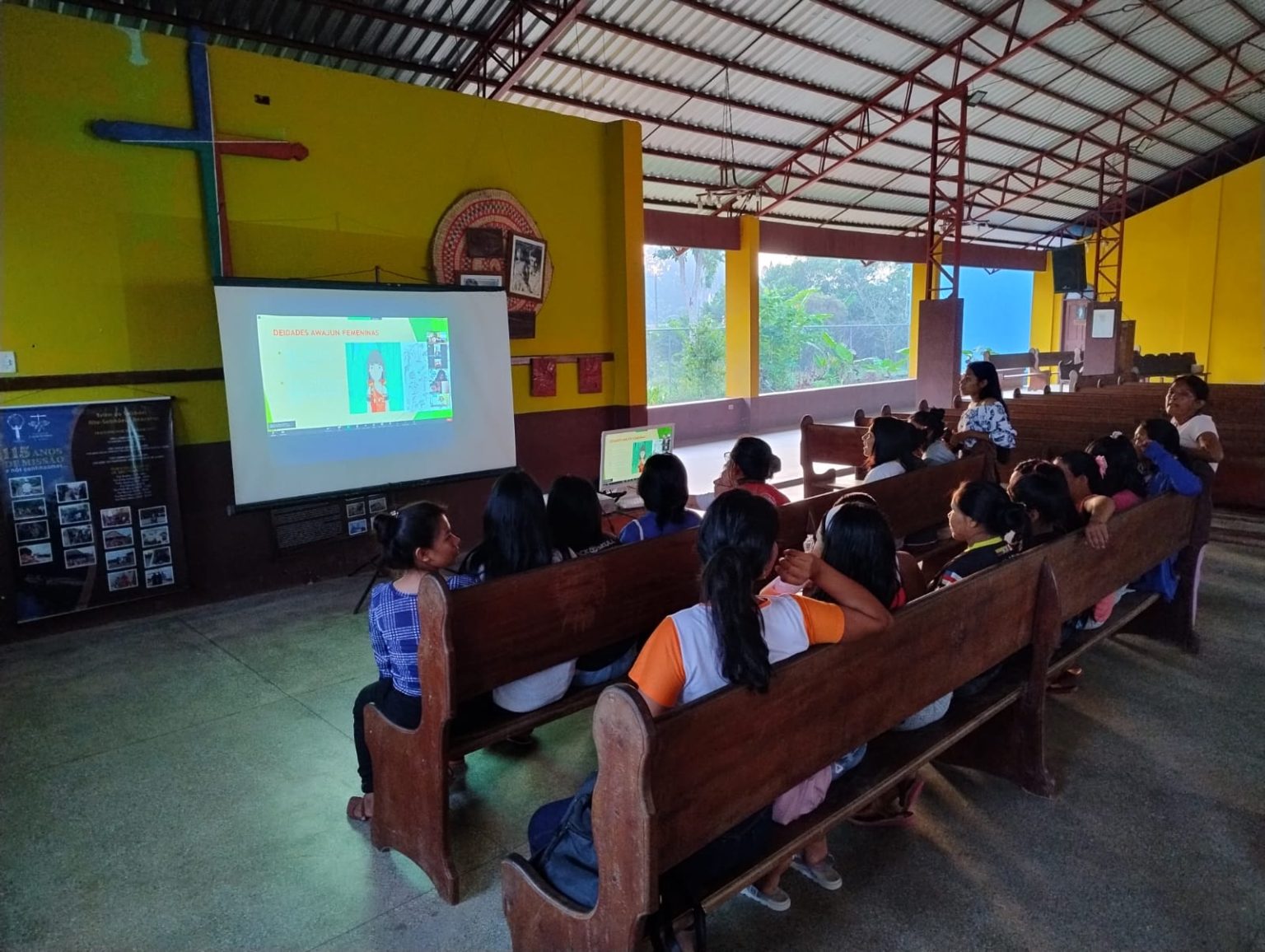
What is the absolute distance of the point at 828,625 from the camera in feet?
5.24

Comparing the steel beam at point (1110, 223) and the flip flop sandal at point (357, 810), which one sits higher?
the steel beam at point (1110, 223)

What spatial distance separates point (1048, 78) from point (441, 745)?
11101 millimetres

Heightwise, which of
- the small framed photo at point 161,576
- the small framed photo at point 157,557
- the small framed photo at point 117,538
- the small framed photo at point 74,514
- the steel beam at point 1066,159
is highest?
the steel beam at point 1066,159

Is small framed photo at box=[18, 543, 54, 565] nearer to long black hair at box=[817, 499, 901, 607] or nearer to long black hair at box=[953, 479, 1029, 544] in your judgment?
long black hair at box=[817, 499, 901, 607]

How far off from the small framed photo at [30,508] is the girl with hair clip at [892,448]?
3.71m

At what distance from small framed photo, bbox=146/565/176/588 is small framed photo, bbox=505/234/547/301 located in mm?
2582

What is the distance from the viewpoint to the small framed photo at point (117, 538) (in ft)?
12.3

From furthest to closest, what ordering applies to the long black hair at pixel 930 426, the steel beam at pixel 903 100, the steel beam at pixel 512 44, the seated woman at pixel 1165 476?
the steel beam at pixel 903 100
the steel beam at pixel 512 44
the long black hair at pixel 930 426
the seated woman at pixel 1165 476

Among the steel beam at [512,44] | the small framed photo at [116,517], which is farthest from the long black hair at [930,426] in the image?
the small framed photo at [116,517]

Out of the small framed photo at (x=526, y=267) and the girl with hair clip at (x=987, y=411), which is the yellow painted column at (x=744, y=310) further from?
the girl with hair clip at (x=987, y=411)

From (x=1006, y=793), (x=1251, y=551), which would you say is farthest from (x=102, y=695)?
(x=1251, y=551)

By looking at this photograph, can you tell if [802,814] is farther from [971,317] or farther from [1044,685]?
[971,317]

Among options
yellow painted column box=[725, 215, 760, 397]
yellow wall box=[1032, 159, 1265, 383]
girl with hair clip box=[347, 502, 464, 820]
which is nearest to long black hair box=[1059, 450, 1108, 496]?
girl with hair clip box=[347, 502, 464, 820]

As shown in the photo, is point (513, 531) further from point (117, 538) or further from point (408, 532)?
point (117, 538)
